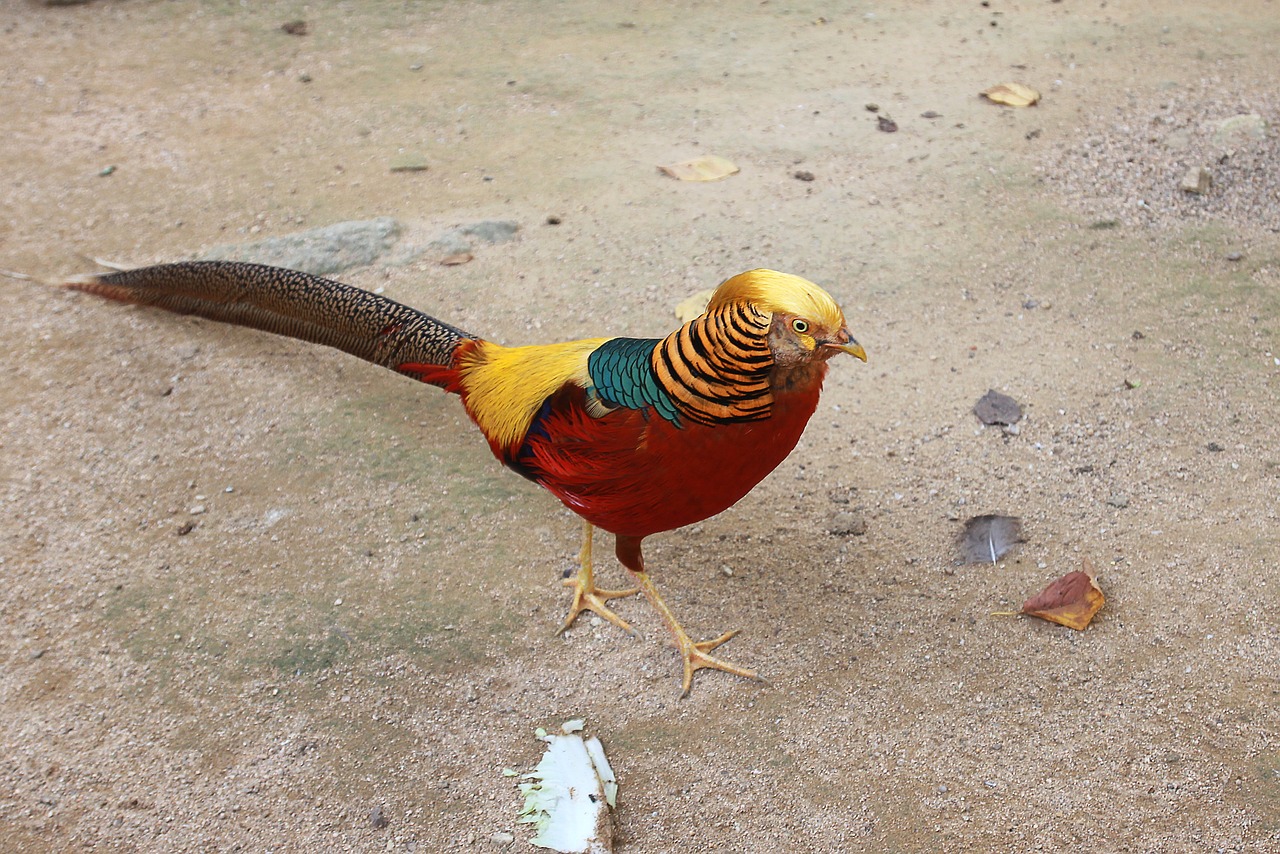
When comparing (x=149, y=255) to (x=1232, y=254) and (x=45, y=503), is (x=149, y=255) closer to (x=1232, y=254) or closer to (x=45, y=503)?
(x=45, y=503)

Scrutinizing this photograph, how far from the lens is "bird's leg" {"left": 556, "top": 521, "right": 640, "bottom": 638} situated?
2742 millimetres

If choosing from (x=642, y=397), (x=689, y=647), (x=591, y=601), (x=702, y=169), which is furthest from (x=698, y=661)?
(x=702, y=169)

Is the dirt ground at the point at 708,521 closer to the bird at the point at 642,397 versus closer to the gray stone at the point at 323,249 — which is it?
the gray stone at the point at 323,249

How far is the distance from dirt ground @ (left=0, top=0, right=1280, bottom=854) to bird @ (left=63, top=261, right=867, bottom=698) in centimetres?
32

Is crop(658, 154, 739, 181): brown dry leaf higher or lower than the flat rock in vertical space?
lower

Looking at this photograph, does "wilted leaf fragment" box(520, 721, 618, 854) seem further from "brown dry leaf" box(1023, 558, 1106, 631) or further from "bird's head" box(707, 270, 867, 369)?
"brown dry leaf" box(1023, 558, 1106, 631)

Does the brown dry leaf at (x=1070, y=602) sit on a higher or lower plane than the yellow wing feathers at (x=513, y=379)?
lower

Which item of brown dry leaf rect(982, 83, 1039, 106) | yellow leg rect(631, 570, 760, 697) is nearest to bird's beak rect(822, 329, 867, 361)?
yellow leg rect(631, 570, 760, 697)

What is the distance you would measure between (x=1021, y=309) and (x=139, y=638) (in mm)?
3065

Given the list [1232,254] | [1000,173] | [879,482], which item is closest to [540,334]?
[879,482]

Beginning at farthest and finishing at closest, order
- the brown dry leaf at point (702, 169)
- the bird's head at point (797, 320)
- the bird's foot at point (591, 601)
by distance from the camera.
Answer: the brown dry leaf at point (702, 169), the bird's foot at point (591, 601), the bird's head at point (797, 320)

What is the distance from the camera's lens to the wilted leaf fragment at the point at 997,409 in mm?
3238

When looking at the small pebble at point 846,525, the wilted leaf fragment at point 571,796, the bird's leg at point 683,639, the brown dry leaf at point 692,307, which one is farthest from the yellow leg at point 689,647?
the brown dry leaf at point 692,307

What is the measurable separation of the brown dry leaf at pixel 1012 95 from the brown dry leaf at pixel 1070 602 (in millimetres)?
3154
